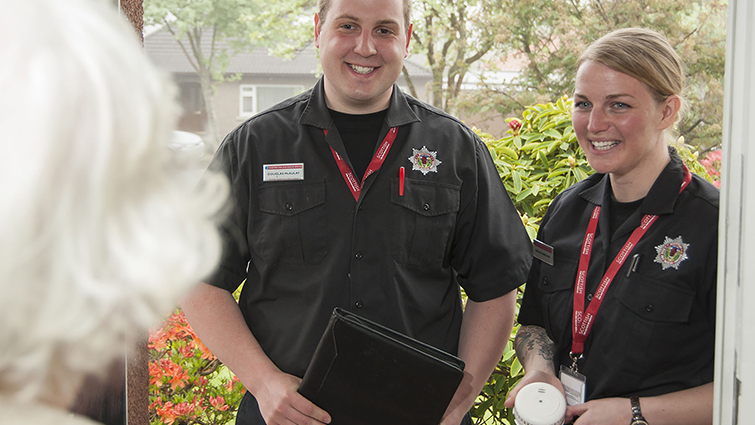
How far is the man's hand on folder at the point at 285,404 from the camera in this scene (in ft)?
5.25

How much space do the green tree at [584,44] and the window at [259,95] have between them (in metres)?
5.36

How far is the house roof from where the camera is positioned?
466 inches

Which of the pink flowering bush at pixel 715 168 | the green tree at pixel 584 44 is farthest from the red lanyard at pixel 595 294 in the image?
the green tree at pixel 584 44

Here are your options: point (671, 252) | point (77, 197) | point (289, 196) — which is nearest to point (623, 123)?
point (671, 252)

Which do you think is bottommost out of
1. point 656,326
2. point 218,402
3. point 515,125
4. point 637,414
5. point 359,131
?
point 218,402

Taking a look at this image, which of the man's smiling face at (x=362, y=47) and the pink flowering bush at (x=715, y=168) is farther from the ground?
the man's smiling face at (x=362, y=47)

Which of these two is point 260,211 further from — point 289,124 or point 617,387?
point 617,387

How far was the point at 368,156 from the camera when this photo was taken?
1.93 metres

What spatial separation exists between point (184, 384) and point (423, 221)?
1.66 metres

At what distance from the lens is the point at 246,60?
44.1ft

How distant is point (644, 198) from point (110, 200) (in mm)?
1561

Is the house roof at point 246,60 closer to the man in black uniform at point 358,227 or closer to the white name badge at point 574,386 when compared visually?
the man in black uniform at point 358,227

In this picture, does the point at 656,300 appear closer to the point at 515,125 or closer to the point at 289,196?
the point at 289,196

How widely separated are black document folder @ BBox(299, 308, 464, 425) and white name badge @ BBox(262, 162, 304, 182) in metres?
0.55
